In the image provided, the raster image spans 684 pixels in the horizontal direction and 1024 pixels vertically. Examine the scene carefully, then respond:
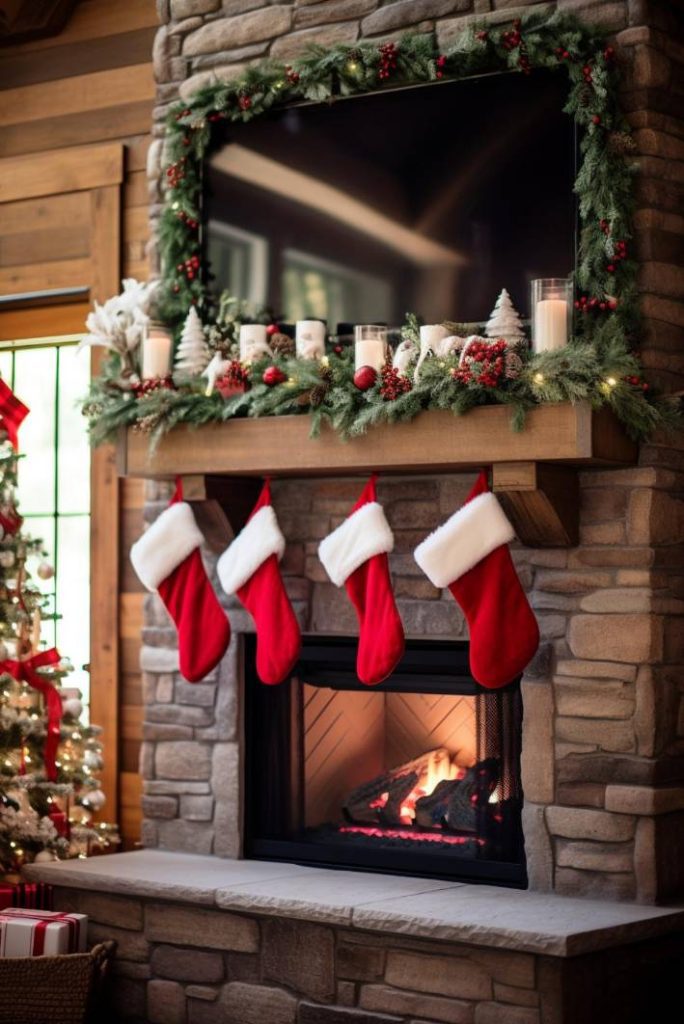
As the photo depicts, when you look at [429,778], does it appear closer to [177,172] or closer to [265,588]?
[265,588]

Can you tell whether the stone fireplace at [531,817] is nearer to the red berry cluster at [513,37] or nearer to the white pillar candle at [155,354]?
the red berry cluster at [513,37]

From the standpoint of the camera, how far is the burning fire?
4.38m

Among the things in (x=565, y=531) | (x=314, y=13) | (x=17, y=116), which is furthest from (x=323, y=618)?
(x=17, y=116)

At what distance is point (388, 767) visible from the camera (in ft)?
14.8

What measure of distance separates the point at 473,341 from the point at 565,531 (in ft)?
1.80

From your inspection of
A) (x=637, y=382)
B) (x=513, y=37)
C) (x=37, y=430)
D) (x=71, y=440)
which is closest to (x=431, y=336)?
(x=637, y=382)

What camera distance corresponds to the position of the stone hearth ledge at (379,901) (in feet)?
11.8

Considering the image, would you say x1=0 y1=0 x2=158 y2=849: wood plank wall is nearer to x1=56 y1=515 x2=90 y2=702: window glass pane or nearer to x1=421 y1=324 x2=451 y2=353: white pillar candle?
x1=56 y1=515 x2=90 y2=702: window glass pane

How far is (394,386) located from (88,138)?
2.02m

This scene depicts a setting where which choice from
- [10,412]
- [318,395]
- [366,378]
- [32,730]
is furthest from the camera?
[10,412]

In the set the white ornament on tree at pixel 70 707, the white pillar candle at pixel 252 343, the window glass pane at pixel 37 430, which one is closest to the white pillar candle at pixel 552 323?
the white pillar candle at pixel 252 343

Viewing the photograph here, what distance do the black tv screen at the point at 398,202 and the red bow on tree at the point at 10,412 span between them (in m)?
0.82

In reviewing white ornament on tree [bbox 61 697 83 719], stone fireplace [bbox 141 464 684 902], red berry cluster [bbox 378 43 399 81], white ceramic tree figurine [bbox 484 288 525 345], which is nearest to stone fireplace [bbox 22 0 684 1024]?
stone fireplace [bbox 141 464 684 902]

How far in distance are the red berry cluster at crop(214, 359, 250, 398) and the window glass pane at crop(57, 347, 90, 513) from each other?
1319 millimetres
